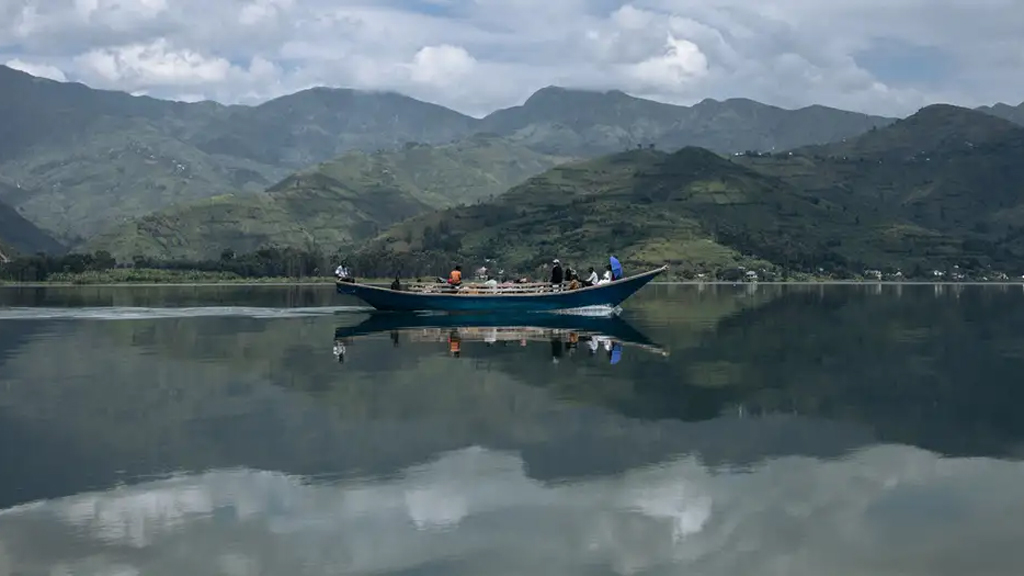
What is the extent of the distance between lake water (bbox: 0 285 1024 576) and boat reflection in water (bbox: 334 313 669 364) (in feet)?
10.3

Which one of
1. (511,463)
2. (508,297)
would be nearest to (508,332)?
(508,297)

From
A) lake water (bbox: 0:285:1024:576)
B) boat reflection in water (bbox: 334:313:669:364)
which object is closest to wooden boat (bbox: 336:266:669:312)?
boat reflection in water (bbox: 334:313:669:364)

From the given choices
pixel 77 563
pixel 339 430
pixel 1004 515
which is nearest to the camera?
pixel 77 563

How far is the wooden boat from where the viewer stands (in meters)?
83.7

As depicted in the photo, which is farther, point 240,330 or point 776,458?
point 240,330

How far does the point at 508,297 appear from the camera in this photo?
8369cm

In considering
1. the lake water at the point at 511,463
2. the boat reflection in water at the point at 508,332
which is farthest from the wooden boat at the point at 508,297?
the lake water at the point at 511,463

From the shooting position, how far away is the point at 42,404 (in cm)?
3281

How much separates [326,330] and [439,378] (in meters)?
29.3

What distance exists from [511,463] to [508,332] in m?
43.2

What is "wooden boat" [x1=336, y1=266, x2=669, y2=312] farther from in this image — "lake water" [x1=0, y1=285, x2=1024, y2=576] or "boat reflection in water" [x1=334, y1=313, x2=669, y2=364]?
"lake water" [x1=0, y1=285, x2=1024, y2=576]

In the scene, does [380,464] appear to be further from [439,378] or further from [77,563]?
[439,378]

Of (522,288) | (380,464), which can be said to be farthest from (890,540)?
(522,288)

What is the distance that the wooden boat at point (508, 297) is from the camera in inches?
3295
